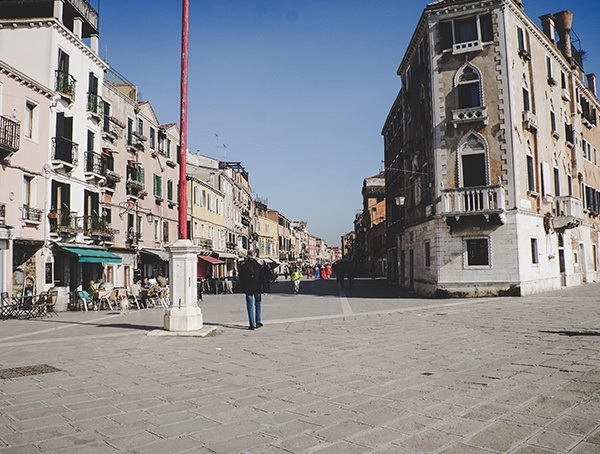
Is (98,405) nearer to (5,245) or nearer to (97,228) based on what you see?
(5,245)

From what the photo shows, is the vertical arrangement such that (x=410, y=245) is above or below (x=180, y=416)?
above

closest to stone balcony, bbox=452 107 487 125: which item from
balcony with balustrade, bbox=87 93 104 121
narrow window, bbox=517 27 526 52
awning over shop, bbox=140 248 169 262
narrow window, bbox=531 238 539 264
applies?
narrow window, bbox=517 27 526 52

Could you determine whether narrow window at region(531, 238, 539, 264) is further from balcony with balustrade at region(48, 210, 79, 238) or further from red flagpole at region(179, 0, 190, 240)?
balcony with balustrade at region(48, 210, 79, 238)

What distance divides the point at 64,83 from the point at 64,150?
9.89 feet

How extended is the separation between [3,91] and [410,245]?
21.2 meters

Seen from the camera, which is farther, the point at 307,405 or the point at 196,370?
the point at 196,370

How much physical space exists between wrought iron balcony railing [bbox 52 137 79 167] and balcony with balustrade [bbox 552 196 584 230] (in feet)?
78.5

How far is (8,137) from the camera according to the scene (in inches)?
684

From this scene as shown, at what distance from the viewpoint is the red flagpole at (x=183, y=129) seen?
35.5 ft

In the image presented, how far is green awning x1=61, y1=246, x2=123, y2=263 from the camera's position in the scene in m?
20.3

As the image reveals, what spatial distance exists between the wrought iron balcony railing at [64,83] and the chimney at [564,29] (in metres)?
29.4

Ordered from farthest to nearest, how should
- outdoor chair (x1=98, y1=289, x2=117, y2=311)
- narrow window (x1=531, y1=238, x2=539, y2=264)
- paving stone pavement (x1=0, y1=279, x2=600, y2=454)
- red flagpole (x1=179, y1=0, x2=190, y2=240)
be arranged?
narrow window (x1=531, y1=238, x2=539, y2=264) → outdoor chair (x1=98, y1=289, x2=117, y2=311) → red flagpole (x1=179, y1=0, x2=190, y2=240) → paving stone pavement (x1=0, y1=279, x2=600, y2=454)

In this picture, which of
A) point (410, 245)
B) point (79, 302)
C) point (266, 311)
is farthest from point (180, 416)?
point (410, 245)

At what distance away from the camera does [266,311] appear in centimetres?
1644
